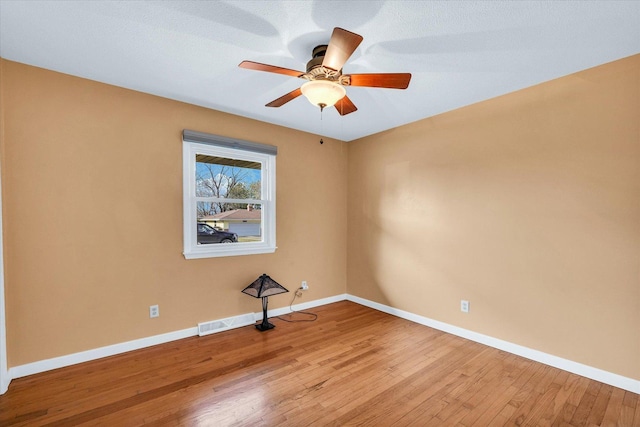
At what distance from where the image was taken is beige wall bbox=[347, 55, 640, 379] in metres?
2.18

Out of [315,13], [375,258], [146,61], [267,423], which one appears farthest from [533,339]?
[146,61]

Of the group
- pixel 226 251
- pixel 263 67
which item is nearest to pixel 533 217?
pixel 263 67

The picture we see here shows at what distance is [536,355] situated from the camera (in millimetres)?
2549

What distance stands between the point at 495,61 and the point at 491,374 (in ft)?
8.26

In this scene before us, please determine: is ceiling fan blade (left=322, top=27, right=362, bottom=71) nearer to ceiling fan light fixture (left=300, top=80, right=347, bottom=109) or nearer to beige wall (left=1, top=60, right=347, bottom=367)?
ceiling fan light fixture (left=300, top=80, right=347, bottom=109)

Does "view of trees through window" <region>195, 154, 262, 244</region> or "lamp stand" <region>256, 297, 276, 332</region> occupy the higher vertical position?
"view of trees through window" <region>195, 154, 262, 244</region>

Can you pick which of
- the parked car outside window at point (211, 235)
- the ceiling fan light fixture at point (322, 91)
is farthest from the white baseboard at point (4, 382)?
the ceiling fan light fixture at point (322, 91)

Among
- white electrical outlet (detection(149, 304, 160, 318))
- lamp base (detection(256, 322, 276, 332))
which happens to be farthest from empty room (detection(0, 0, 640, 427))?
lamp base (detection(256, 322, 276, 332))

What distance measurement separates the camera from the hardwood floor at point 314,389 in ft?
6.05

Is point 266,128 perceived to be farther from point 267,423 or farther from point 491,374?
point 491,374

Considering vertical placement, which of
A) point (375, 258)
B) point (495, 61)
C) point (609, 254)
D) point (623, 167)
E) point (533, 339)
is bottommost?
point (533, 339)

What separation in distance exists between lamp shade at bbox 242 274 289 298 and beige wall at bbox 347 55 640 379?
156 cm

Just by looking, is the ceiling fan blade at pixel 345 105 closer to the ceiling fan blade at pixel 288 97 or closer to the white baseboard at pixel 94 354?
the ceiling fan blade at pixel 288 97

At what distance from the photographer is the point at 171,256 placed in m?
2.92
